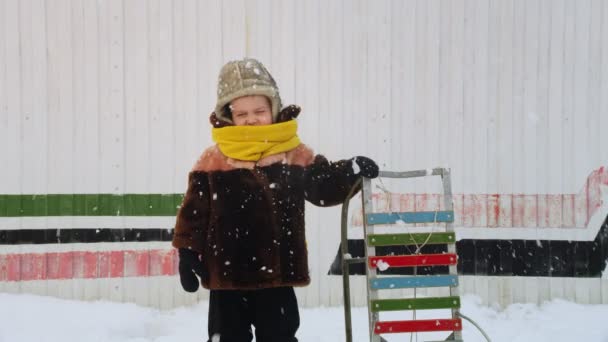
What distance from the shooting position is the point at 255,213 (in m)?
2.40

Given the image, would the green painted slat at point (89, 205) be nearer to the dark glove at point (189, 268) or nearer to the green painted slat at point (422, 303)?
the dark glove at point (189, 268)

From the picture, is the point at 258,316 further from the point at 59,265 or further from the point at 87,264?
the point at 59,265

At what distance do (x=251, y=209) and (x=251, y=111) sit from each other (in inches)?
16.8

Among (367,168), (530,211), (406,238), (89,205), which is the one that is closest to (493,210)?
(530,211)

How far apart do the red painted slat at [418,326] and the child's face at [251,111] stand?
1.09 metres

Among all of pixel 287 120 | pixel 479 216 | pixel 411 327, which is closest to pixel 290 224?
pixel 287 120

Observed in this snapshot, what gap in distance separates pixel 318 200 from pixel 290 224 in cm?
18

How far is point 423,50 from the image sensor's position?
4105mm

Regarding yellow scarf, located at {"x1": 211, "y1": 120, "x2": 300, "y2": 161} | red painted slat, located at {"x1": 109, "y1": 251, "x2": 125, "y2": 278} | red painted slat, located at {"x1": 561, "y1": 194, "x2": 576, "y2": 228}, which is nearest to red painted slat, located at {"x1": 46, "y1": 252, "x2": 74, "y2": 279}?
red painted slat, located at {"x1": 109, "y1": 251, "x2": 125, "y2": 278}

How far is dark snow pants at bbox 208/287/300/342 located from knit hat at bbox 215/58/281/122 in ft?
2.53

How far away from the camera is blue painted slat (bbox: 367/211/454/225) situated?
2.70 m

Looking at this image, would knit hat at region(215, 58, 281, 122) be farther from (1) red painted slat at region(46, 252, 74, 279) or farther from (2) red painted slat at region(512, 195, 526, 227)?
(2) red painted slat at region(512, 195, 526, 227)

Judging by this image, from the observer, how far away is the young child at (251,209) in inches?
93.7

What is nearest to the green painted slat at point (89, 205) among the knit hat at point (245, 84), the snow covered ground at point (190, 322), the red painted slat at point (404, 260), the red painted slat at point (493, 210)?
the snow covered ground at point (190, 322)
